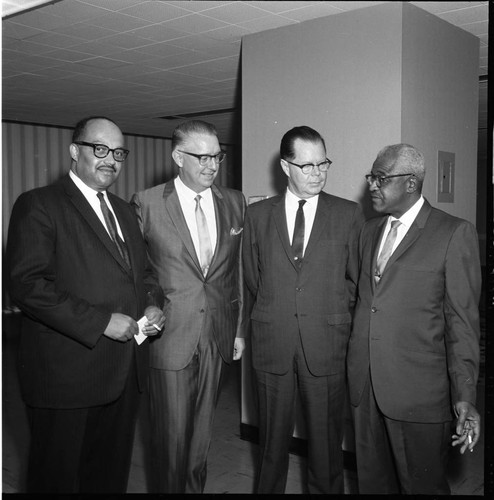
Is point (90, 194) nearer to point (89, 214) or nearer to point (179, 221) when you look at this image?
point (89, 214)

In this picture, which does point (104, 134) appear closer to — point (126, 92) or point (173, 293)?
point (173, 293)

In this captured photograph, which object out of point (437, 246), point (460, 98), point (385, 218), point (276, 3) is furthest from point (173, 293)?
point (460, 98)

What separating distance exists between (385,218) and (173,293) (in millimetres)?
1024

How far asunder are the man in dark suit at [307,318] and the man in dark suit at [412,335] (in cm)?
15

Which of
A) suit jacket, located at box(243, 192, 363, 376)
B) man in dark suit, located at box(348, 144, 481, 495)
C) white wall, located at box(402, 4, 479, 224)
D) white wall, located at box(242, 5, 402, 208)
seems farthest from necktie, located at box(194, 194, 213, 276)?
white wall, located at box(402, 4, 479, 224)

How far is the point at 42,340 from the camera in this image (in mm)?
2398

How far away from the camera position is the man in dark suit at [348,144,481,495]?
2330mm

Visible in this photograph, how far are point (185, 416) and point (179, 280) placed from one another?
2.09 feet

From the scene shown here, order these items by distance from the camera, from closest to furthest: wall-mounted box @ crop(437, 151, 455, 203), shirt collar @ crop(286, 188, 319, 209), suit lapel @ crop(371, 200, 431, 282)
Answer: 1. suit lapel @ crop(371, 200, 431, 282)
2. shirt collar @ crop(286, 188, 319, 209)
3. wall-mounted box @ crop(437, 151, 455, 203)

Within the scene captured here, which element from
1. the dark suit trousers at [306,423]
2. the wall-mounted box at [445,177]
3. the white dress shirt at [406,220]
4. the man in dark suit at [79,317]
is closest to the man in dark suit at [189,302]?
the man in dark suit at [79,317]

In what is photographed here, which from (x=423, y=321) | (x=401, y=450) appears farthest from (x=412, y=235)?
(x=401, y=450)

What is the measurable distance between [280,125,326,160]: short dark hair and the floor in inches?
74.2

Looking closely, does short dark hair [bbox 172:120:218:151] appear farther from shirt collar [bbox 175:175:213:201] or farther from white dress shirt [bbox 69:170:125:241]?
white dress shirt [bbox 69:170:125:241]

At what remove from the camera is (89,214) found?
2.45 m
